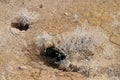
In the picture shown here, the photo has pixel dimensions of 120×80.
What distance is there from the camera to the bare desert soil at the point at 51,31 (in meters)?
4.42

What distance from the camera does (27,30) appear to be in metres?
5.07

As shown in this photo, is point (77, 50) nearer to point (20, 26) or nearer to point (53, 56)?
point (53, 56)

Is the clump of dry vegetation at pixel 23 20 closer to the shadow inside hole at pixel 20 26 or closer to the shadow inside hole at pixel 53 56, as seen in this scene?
the shadow inside hole at pixel 20 26

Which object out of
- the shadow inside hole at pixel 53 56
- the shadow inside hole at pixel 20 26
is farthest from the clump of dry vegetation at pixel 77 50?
the shadow inside hole at pixel 20 26

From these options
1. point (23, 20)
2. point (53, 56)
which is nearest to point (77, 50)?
point (53, 56)

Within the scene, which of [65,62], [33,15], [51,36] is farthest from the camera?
[33,15]

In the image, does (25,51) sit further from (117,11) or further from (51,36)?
(117,11)

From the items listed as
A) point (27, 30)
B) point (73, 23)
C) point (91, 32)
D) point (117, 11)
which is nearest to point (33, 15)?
point (27, 30)

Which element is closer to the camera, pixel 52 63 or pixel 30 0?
pixel 52 63

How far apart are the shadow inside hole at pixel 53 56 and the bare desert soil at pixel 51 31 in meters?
0.10

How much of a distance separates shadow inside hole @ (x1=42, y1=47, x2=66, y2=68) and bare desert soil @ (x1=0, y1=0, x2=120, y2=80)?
101mm

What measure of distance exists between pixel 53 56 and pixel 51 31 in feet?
1.55

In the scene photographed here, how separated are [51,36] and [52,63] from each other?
1.61 ft

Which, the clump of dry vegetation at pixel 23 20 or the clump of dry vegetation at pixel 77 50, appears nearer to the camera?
the clump of dry vegetation at pixel 77 50
